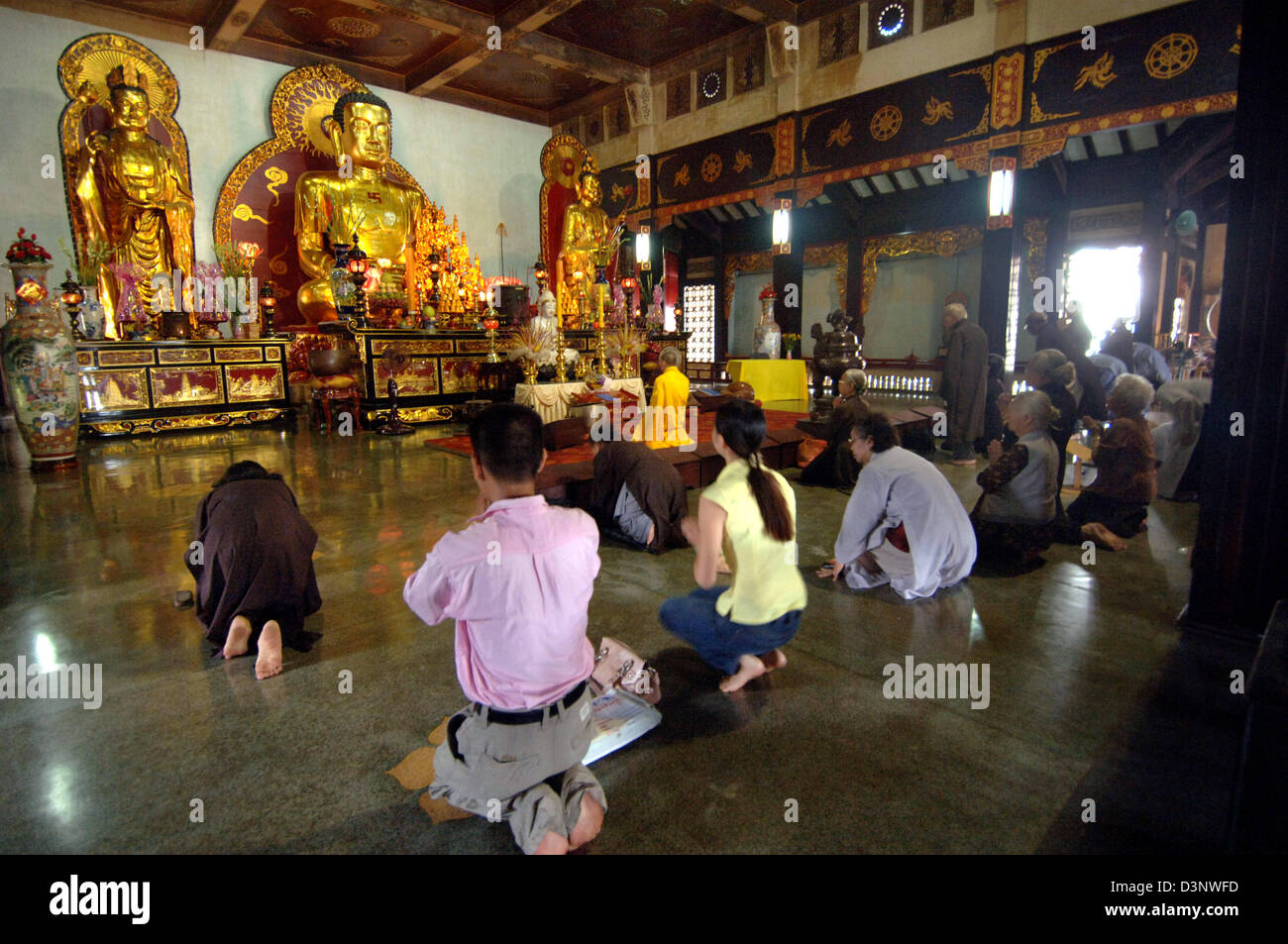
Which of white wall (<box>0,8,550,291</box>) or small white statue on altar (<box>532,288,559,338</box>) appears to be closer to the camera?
small white statue on altar (<box>532,288,559,338</box>)

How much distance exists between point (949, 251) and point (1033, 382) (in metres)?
8.38

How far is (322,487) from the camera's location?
5008 mm

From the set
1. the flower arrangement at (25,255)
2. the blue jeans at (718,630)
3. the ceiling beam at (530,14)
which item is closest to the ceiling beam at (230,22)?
the ceiling beam at (530,14)

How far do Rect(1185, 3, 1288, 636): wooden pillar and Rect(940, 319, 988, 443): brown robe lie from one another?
3336 mm

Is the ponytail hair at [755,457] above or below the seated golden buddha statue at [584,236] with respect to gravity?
below

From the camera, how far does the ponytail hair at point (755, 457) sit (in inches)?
80.5

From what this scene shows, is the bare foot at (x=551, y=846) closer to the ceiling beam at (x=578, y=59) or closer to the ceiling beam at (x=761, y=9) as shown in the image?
the ceiling beam at (x=761, y=9)

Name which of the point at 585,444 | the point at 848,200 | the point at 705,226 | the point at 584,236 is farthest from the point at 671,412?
the point at 705,226

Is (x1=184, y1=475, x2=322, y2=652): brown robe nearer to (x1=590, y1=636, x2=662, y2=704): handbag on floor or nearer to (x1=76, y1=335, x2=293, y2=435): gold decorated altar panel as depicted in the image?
(x1=590, y1=636, x2=662, y2=704): handbag on floor

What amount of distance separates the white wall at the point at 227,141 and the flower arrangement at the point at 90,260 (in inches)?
7.6

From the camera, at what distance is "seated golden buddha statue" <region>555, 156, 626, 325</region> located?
11.2 metres

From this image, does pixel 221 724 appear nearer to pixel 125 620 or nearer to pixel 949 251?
pixel 125 620

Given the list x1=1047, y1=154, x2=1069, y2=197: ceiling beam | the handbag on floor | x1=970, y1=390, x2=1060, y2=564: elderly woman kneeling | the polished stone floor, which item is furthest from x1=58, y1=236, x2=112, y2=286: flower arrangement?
x1=1047, y1=154, x2=1069, y2=197: ceiling beam
